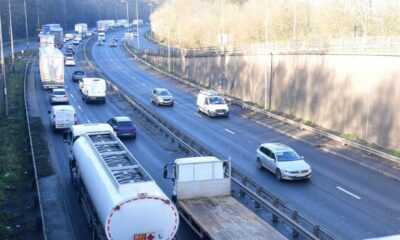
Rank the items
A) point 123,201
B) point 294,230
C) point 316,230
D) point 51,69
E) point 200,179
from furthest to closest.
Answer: point 51,69 → point 200,179 → point 294,230 → point 316,230 → point 123,201

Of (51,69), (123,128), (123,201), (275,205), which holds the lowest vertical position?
(275,205)

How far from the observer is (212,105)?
139 ft

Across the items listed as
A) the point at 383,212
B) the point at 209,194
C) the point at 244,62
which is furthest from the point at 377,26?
the point at 209,194

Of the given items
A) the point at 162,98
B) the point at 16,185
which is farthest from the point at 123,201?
the point at 162,98

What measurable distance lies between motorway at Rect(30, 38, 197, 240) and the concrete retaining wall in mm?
13073

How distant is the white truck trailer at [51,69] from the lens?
2062 inches

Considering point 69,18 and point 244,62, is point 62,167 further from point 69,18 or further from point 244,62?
A: point 69,18

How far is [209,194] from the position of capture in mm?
18781

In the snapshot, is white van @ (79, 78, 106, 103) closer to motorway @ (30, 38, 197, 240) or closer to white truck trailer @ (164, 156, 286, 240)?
motorway @ (30, 38, 197, 240)

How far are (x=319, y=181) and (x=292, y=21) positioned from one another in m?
51.1

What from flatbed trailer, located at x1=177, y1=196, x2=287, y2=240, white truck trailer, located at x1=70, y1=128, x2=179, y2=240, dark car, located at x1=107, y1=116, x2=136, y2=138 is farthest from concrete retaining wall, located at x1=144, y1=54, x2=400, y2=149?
white truck trailer, located at x1=70, y1=128, x2=179, y2=240

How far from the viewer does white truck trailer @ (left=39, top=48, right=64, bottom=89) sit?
172 feet

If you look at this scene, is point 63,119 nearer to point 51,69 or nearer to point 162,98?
point 162,98

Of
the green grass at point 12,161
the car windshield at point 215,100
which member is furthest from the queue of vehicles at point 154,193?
the car windshield at point 215,100
